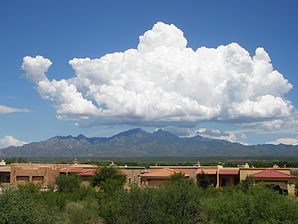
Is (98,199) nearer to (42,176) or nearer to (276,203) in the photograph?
(276,203)

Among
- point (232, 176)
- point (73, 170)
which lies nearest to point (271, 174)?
point (232, 176)

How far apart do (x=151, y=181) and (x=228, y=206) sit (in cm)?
3482

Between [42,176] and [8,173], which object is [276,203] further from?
[8,173]

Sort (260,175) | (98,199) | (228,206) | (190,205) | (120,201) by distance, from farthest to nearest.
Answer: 1. (260,175)
2. (98,199)
3. (120,201)
4. (190,205)
5. (228,206)

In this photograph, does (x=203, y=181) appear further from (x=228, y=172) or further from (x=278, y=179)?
(x=278, y=179)

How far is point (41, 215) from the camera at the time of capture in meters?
→ 24.0

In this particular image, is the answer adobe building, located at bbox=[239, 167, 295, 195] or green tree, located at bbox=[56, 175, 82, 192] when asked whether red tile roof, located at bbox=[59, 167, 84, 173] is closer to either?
green tree, located at bbox=[56, 175, 82, 192]

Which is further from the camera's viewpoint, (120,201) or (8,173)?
(8,173)

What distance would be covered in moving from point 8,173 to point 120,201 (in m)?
49.0

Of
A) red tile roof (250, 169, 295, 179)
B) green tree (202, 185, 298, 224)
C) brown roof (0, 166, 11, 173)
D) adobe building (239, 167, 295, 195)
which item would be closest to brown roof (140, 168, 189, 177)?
red tile roof (250, 169, 295, 179)

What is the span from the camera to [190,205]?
28.3m

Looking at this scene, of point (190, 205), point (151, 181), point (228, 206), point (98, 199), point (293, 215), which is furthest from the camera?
point (151, 181)

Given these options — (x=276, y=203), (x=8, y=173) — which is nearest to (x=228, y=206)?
(x=276, y=203)

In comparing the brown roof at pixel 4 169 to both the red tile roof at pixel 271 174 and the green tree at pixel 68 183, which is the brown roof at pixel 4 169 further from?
the red tile roof at pixel 271 174
